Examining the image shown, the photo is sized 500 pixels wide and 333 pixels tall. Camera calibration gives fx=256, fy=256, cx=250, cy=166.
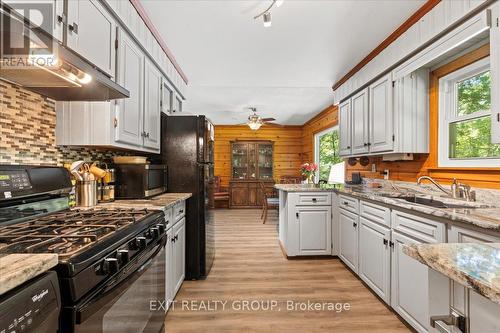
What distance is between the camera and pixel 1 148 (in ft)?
4.40

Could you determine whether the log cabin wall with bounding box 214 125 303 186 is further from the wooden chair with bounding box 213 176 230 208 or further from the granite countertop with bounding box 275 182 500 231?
the granite countertop with bounding box 275 182 500 231

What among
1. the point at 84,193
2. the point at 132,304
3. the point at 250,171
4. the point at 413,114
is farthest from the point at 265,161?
the point at 132,304

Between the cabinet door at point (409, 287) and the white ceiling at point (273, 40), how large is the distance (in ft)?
6.16

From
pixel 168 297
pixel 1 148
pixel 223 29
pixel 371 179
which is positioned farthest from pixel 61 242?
pixel 371 179

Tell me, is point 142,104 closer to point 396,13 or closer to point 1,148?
point 1,148

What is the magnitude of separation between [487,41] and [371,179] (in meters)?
1.94

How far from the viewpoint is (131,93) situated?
2012mm

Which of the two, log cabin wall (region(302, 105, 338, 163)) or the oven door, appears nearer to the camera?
the oven door

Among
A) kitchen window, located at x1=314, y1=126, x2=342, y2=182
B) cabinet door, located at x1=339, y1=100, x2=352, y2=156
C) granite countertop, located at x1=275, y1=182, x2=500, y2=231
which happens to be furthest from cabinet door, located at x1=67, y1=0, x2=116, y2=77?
kitchen window, located at x1=314, y1=126, x2=342, y2=182

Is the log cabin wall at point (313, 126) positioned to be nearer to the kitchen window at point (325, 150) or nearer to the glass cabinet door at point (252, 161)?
the kitchen window at point (325, 150)

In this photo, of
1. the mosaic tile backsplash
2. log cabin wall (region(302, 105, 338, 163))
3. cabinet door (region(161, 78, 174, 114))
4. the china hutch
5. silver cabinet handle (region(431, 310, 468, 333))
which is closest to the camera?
silver cabinet handle (region(431, 310, 468, 333))

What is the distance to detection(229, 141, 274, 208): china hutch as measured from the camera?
7137 millimetres

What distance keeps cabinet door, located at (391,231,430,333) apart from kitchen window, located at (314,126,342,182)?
3.94 m

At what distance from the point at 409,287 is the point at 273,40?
2.49m
